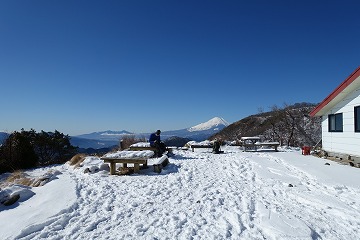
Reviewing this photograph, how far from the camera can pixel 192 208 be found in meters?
5.16

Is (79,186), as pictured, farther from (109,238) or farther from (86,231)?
(109,238)

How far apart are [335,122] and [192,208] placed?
10.3 m

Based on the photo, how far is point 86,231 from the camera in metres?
4.12

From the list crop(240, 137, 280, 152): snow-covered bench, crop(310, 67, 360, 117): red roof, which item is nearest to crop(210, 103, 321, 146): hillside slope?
crop(240, 137, 280, 152): snow-covered bench

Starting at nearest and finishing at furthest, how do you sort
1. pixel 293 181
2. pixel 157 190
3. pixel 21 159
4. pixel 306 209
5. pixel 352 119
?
1. pixel 306 209
2. pixel 157 190
3. pixel 293 181
4. pixel 352 119
5. pixel 21 159

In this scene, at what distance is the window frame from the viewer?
11.3 m

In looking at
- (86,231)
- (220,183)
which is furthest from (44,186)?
(220,183)

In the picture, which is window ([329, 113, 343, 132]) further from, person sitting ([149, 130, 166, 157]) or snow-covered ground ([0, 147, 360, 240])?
person sitting ([149, 130, 166, 157])

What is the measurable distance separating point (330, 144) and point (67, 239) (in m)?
12.8

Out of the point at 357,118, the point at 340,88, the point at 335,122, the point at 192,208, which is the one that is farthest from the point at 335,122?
the point at 192,208

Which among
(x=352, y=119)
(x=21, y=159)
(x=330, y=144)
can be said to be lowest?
(x=21, y=159)

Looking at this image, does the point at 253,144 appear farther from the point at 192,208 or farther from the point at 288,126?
the point at 192,208

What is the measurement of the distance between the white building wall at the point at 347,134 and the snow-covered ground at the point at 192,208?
2312 mm

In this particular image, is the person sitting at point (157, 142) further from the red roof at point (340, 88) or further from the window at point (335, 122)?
the window at point (335, 122)
